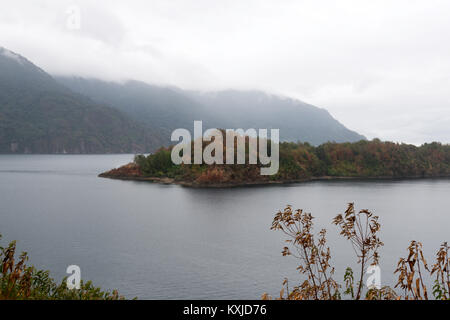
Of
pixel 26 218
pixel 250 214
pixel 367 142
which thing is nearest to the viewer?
pixel 26 218

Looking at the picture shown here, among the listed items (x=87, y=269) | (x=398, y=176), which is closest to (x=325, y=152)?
(x=398, y=176)

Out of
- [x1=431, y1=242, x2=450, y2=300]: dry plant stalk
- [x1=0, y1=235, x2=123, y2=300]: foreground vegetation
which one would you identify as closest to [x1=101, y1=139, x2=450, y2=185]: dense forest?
[x1=0, y1=235, x2=123, y2=300]: foreground vegetation

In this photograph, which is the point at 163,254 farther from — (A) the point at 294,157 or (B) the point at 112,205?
(A) the point at 294,157

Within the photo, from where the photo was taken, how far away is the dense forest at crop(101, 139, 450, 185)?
102m

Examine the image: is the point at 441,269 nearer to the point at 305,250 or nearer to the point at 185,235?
the point at 305,250

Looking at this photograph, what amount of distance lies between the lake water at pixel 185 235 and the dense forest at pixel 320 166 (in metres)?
25.0

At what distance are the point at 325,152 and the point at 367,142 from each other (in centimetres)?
2357

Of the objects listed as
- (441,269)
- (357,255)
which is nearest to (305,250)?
(357,255)

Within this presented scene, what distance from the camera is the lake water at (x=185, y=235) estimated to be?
26422 millimetres

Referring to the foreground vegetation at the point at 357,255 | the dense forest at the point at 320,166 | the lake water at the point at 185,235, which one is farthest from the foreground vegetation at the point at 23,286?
the dense forest at the point at 320,166

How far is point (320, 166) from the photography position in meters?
126

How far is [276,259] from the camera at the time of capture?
3162 centimetres
